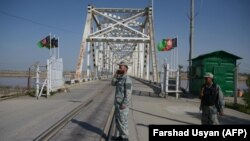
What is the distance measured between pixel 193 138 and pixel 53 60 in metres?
16.9

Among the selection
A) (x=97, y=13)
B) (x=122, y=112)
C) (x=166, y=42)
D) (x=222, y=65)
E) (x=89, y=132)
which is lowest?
(x=89, y=132)

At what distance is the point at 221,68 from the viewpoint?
22.9 metres

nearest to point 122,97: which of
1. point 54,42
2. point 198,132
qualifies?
point 198,132

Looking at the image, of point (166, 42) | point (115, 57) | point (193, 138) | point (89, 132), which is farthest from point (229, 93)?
point (115, 57)

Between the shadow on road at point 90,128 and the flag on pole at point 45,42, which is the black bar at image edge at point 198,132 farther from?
the flag on pole at point 45,42

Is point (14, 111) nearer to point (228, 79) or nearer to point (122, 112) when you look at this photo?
point (122, 112)

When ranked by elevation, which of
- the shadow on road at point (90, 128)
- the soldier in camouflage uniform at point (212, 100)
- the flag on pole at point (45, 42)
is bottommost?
the shadow on road at point (90, 128)

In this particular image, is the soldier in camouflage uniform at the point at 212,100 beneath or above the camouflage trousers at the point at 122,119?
above

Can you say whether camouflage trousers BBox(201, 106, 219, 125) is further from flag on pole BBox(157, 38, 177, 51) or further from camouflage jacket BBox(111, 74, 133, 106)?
flag on pole BBox(157, 38, 177, 51)

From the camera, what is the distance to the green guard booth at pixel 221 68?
22766 mm

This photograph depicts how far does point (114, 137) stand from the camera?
8.82 m

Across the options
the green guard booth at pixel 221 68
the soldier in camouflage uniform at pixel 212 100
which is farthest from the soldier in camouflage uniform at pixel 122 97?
the green guard booth at pixel 221 68

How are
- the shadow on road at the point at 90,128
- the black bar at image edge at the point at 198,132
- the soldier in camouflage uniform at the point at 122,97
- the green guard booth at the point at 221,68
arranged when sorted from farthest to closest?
1. the green guard booth at the point at 221,68
2. the shadow on road at the point at 90,128
3. the soldier in camouflage uniform at the point at 122,97
4. the black bar at image edge at the point at 198,132

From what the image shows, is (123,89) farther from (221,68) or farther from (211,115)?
(221,68)
